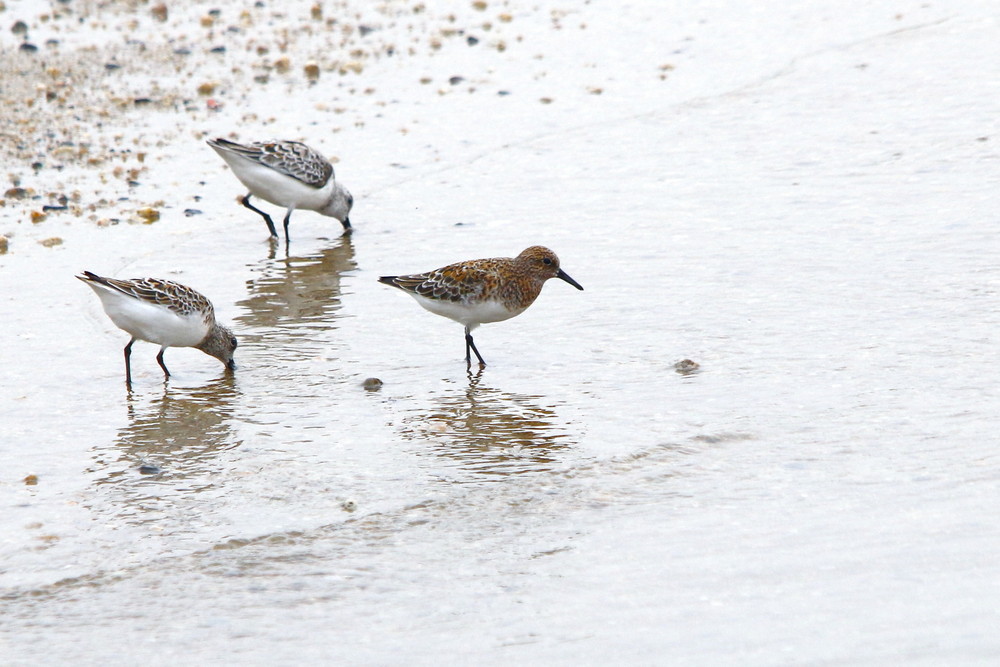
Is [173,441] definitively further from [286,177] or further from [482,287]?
[286,177]

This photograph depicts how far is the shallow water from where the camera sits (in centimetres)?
541

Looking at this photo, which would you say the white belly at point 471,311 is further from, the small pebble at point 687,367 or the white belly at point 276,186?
the white belly at point 276,186

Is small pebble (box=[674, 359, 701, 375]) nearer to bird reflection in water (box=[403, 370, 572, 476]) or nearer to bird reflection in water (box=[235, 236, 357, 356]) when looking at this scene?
bird reflection in water (box=[403, 370, 572, 476])

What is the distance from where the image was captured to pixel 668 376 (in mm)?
8062

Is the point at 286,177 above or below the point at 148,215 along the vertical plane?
above

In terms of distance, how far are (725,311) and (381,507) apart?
142 inches

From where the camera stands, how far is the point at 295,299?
1024 cm

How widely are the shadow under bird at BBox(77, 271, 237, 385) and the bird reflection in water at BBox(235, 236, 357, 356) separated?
540 millimetres

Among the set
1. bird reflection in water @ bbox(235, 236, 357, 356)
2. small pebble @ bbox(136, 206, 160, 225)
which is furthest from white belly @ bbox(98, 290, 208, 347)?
small pebble @ bbox(136, 206, 160, 225)

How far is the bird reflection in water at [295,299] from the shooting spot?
9.34 meters

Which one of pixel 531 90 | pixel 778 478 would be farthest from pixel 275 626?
pixel 531 90

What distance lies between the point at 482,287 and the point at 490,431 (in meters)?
1.39

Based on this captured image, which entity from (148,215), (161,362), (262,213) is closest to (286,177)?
(262,213)

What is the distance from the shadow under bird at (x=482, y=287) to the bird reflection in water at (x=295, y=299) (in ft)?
2.80
